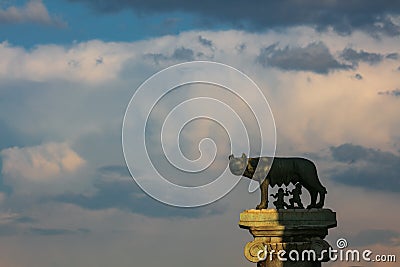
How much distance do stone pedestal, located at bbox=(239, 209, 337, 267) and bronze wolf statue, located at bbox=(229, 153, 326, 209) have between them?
1.17 m

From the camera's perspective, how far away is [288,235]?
10888 centimetres

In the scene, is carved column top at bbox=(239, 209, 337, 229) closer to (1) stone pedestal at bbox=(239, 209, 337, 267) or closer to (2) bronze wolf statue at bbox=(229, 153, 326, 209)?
(1) stone pedestal at bbox=(239, 209, 337, 267)

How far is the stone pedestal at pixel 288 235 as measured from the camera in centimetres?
10869

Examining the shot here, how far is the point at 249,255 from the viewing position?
10912 centimetres

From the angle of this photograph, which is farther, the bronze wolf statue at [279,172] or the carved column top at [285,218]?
the bronze wolf statue at [279,172]

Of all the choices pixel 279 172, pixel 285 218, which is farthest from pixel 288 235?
pixel 279 172

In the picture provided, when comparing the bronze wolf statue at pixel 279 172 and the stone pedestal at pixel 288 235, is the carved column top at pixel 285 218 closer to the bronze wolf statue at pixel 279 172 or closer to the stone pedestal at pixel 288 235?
the stone pedestal at pixel 288 235

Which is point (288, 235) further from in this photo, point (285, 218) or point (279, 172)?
point (279, 172)

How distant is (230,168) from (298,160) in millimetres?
3089

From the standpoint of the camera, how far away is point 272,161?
10988cm

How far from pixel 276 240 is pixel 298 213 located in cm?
158

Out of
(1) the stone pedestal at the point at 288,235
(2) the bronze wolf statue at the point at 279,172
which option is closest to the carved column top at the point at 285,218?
(1) the stone pedestal at the point at 288,235

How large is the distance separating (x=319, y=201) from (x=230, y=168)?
4282 mm

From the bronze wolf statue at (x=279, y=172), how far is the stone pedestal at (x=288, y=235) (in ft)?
3.85
